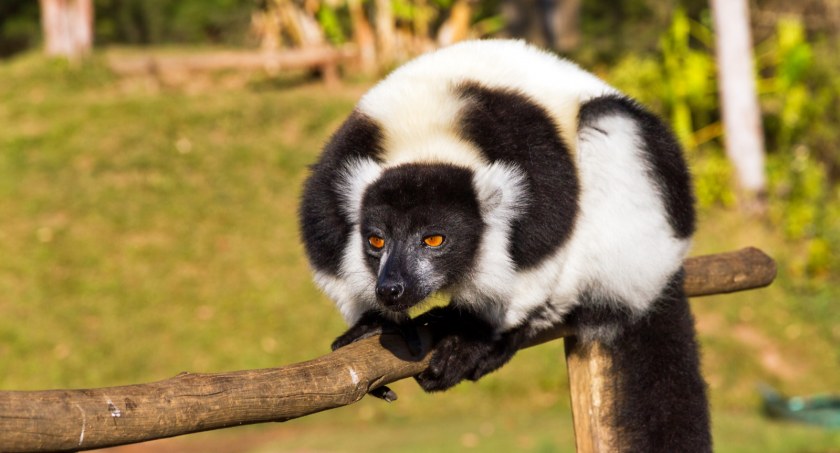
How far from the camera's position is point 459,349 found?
11.6ft

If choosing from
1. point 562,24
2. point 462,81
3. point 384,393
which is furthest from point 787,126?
point 384,393

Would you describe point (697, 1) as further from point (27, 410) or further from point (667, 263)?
point (27, 410)

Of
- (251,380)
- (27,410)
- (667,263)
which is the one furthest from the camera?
(667,263)

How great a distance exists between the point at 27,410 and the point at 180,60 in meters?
13.1

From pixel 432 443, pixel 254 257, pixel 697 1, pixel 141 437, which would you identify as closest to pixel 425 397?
pixel 432 443

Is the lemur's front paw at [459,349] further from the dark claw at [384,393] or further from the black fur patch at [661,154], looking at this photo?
the black fur patch at [661,154]

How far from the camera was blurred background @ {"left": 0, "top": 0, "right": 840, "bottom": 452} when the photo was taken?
9.21 metres

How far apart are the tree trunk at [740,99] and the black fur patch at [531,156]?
28.2 ft

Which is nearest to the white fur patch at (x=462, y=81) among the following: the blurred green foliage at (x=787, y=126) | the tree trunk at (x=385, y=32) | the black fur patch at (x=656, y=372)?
the black fur patch at (x=656, y=372)

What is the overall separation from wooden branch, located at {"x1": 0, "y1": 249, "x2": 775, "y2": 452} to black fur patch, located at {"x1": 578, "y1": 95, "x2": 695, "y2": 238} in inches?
42.2

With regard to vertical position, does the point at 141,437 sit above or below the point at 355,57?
above

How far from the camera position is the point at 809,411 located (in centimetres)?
873

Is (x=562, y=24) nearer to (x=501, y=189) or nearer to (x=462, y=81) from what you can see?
(x=462, y=81)

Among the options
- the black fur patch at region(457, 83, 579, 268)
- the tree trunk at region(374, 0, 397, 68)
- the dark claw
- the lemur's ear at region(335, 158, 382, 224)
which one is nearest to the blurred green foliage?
the tree trunk at region(374, 0, 397, 68)
